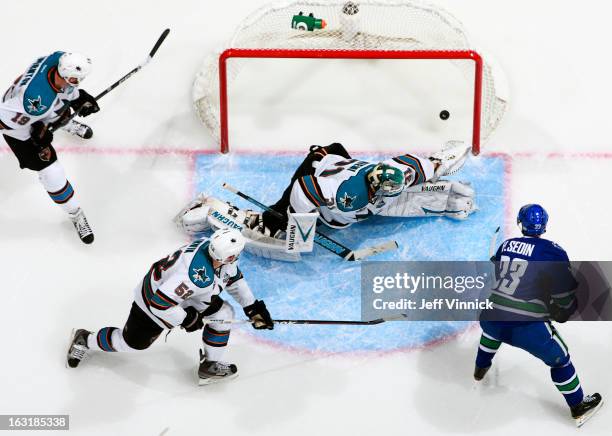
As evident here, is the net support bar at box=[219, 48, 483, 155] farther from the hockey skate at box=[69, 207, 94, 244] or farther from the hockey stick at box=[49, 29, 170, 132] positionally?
the hockey skate at box=[69, 207, 94, 244]

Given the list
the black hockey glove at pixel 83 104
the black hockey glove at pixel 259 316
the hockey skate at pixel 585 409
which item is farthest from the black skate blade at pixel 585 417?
the black hockey glove at pixel 83 104

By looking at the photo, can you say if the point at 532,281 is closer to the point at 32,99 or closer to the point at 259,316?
the point at 259,316

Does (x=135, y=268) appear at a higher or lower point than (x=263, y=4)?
lower

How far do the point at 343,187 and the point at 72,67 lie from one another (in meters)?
1.51

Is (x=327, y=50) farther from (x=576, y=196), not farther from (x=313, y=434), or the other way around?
(x=313, y=434)

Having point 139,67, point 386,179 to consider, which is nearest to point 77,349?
point 139,67

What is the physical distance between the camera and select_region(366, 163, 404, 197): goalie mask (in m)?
7.18

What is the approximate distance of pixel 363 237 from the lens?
7699mm

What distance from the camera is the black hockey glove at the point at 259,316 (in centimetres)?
686

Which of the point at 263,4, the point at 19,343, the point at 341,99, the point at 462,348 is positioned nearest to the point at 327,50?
the point at 341,99

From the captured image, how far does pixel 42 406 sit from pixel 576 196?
312 centimetres

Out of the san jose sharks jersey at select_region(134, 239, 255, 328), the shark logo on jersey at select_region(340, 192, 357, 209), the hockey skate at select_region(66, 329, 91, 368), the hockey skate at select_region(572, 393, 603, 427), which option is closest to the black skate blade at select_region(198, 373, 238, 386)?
the san jose sharks jersey at select_region(134, 239, 255, 328)

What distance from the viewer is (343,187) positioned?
24.0 ft

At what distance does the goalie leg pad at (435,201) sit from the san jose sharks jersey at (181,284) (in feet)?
4.24
